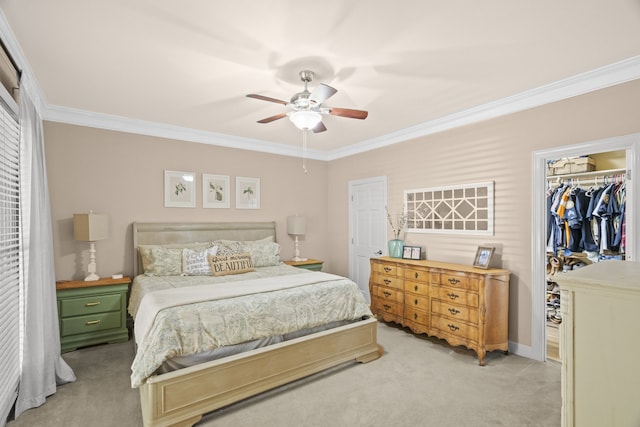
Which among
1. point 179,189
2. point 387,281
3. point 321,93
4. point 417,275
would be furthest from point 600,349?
point 179,189

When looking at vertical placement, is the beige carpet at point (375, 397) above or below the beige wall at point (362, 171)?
below

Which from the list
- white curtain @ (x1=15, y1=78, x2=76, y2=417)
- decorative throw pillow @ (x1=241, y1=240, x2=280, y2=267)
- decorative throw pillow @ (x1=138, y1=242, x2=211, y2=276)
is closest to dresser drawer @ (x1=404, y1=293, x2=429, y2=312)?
decorative throw pillow @ (x1=241, y1=240, x2=280, y2=267)

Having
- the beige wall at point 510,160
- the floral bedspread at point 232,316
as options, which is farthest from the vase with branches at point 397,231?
the floral bedspread at point 232,316

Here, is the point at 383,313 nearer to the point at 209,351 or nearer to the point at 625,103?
the point at 209,351

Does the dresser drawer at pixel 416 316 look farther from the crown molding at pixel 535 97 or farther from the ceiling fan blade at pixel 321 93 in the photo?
the ceiling fan blade at pixel 321 93

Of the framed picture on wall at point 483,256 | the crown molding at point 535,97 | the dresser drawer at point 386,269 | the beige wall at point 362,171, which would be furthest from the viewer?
the dresser drawer at point 386,269

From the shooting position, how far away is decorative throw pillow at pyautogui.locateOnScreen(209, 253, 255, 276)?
3.88 m

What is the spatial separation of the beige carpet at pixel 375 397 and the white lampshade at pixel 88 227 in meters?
Answer: 1.25

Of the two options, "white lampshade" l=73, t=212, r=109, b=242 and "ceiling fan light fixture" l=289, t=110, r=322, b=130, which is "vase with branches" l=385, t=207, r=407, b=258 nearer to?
"ceiling fan light fixture" l=289, t=110, r=322, b=130

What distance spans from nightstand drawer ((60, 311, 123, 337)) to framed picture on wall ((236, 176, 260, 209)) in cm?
215

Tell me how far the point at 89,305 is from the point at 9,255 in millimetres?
1388

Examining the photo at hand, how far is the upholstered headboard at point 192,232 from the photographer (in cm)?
422

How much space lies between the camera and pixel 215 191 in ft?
15.9

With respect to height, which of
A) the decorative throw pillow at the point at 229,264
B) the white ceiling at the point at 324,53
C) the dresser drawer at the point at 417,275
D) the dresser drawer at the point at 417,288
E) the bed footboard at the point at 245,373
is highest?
the white ceiling at the point at 324,53
